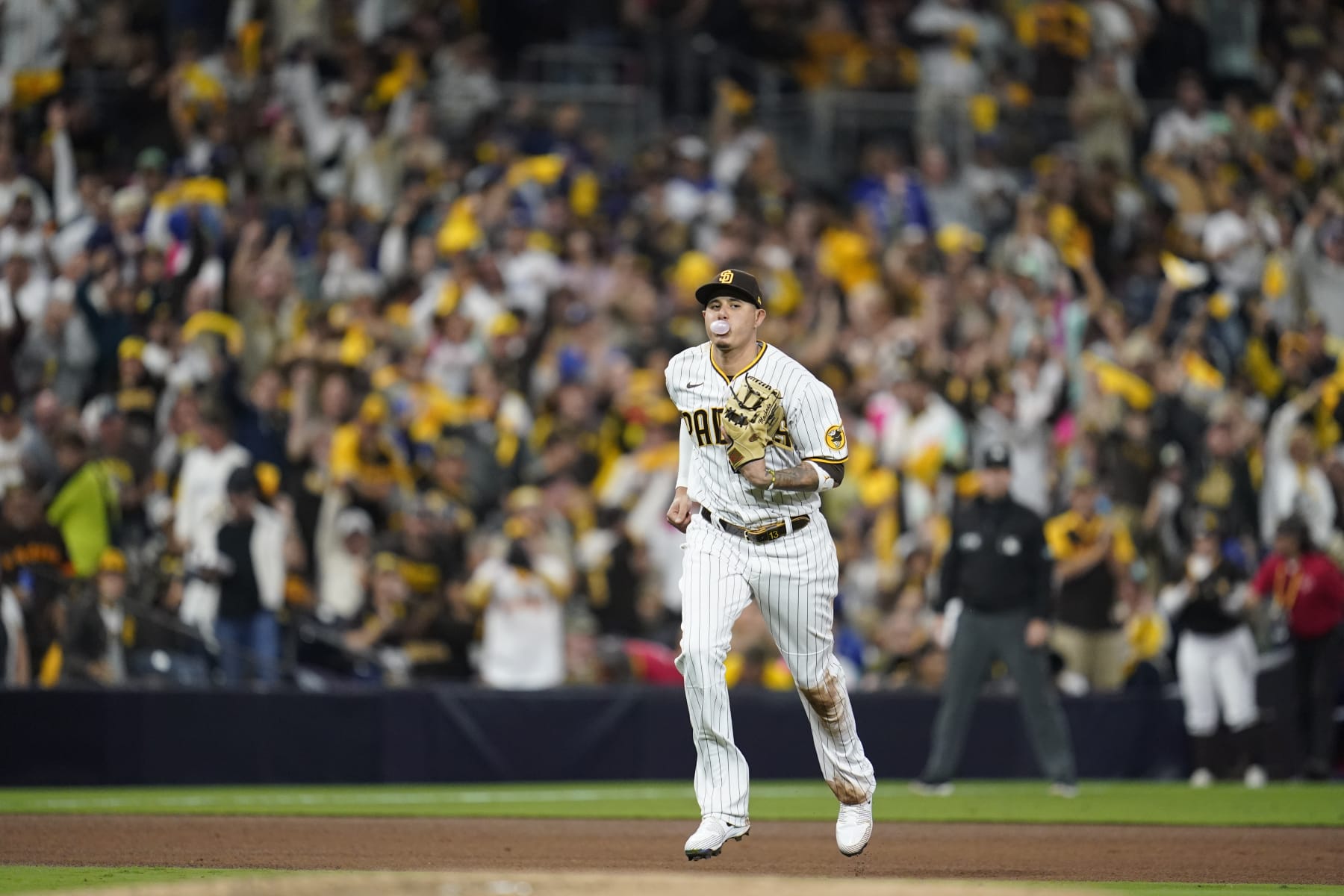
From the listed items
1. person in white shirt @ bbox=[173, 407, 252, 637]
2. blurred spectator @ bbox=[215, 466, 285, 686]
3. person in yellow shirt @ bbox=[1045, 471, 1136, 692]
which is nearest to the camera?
blurred spectator @ bbox=[215, 466, 285, 686]

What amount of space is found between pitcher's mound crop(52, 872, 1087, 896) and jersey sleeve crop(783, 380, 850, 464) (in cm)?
216

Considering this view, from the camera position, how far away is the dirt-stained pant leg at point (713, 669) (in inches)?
338

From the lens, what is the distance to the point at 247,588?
1555 centimetres

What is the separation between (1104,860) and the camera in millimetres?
10156

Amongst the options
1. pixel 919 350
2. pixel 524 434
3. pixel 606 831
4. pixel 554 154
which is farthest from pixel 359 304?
pixel 606 831

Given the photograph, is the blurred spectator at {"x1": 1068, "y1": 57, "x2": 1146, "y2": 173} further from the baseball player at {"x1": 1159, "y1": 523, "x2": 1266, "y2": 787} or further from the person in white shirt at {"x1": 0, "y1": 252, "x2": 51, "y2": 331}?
the person in white shirt at {"x1": 0, "y1": 252, "x2": 51, "y2": 331}

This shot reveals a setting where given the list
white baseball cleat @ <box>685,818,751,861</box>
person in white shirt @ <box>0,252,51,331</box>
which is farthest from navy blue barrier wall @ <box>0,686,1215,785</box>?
white baseball cleat @ <box>685,818,751,861</box>

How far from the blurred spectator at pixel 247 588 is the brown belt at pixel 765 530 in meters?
7.58

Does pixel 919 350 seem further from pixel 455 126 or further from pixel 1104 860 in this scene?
pixel 1104 860

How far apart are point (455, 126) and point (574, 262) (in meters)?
3.02

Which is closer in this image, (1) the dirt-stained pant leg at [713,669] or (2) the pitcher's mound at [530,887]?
(2) the pitcher's mound at [530,887]

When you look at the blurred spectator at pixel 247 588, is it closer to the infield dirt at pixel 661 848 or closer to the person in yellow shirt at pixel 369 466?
the person in yellow shirt at pixel 369 466

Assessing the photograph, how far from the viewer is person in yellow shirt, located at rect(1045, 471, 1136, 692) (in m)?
17.2

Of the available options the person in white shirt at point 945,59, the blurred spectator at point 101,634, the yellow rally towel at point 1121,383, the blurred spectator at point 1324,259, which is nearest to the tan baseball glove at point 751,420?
the blurred spectator at point 101,634
